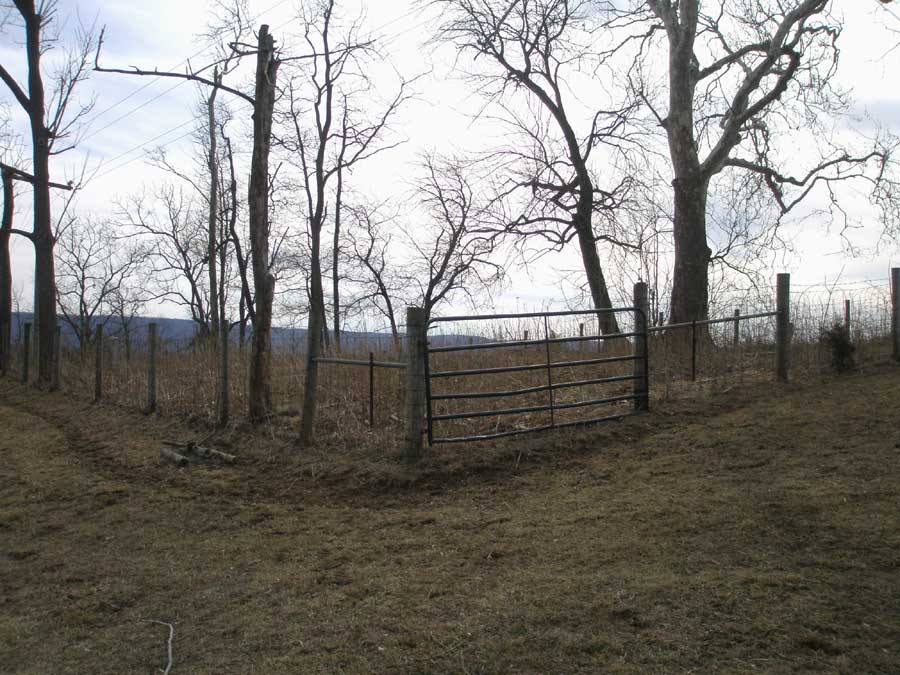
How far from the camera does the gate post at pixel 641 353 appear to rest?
8.38 meters

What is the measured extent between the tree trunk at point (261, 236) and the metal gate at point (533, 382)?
7.40ft

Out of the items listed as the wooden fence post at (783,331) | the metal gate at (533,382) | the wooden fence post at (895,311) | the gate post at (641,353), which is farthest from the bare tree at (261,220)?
the wooden fence post at (895,311)

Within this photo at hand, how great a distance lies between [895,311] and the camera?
35.7 feet

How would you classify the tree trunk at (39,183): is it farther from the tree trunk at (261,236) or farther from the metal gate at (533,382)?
the metal gate at (533,382)

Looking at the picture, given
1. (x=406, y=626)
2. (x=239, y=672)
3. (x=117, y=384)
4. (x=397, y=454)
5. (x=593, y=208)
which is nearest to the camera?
(x=239, y=672)

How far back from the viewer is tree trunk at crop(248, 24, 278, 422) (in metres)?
9.39

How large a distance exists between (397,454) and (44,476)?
3.88 m

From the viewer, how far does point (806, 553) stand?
4035 mm

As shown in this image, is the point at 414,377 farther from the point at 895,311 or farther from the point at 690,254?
the point at 690,254

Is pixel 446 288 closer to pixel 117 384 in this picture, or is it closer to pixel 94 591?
pixel 117 384

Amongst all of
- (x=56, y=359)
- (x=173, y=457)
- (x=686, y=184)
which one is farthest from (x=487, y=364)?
(x=56, y=359)

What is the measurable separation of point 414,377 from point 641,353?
125 inches

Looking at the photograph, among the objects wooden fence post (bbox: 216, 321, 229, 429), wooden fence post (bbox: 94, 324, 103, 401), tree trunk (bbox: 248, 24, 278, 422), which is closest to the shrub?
tree trunk (bbox: 248, 24, 278, 422)

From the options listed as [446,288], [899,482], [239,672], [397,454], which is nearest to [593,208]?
[446,288]
